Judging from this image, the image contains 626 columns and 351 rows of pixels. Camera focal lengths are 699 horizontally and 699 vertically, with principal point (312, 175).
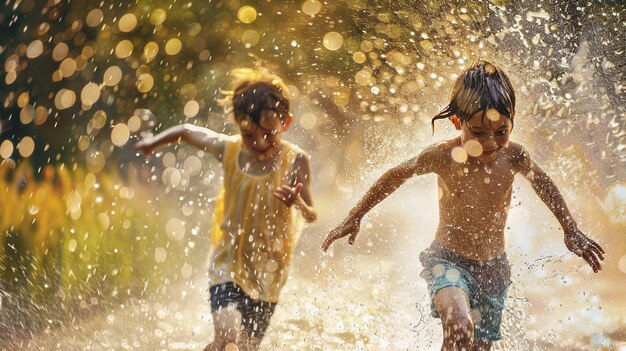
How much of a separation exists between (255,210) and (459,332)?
0.96 meters

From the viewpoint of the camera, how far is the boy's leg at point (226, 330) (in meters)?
2.64

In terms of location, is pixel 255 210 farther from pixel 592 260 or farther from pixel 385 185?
pixel 592 260

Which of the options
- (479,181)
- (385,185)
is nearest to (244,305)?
(385,185)

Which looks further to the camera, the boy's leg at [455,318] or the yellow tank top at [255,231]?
the yellow tank top at [255,231]

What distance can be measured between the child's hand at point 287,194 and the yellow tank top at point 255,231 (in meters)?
0.16

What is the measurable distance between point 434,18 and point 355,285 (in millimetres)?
2908

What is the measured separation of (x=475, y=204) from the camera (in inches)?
115

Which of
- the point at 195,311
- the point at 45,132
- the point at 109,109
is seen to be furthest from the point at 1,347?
the point at 109,109

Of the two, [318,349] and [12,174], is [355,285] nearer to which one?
[318,349]

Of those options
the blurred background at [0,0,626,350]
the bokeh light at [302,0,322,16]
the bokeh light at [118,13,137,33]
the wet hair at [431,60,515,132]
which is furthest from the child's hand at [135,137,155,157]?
the bokeh light at [302,0,322,16]

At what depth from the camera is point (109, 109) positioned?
6.78 meters

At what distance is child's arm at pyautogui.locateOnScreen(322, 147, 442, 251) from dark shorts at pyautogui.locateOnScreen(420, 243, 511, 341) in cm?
31

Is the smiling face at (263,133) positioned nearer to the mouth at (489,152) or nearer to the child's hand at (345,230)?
the child's hand at (345,230)

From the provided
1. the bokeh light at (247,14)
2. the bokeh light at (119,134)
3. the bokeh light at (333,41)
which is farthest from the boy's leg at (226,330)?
the bokeh light at (333,41)
